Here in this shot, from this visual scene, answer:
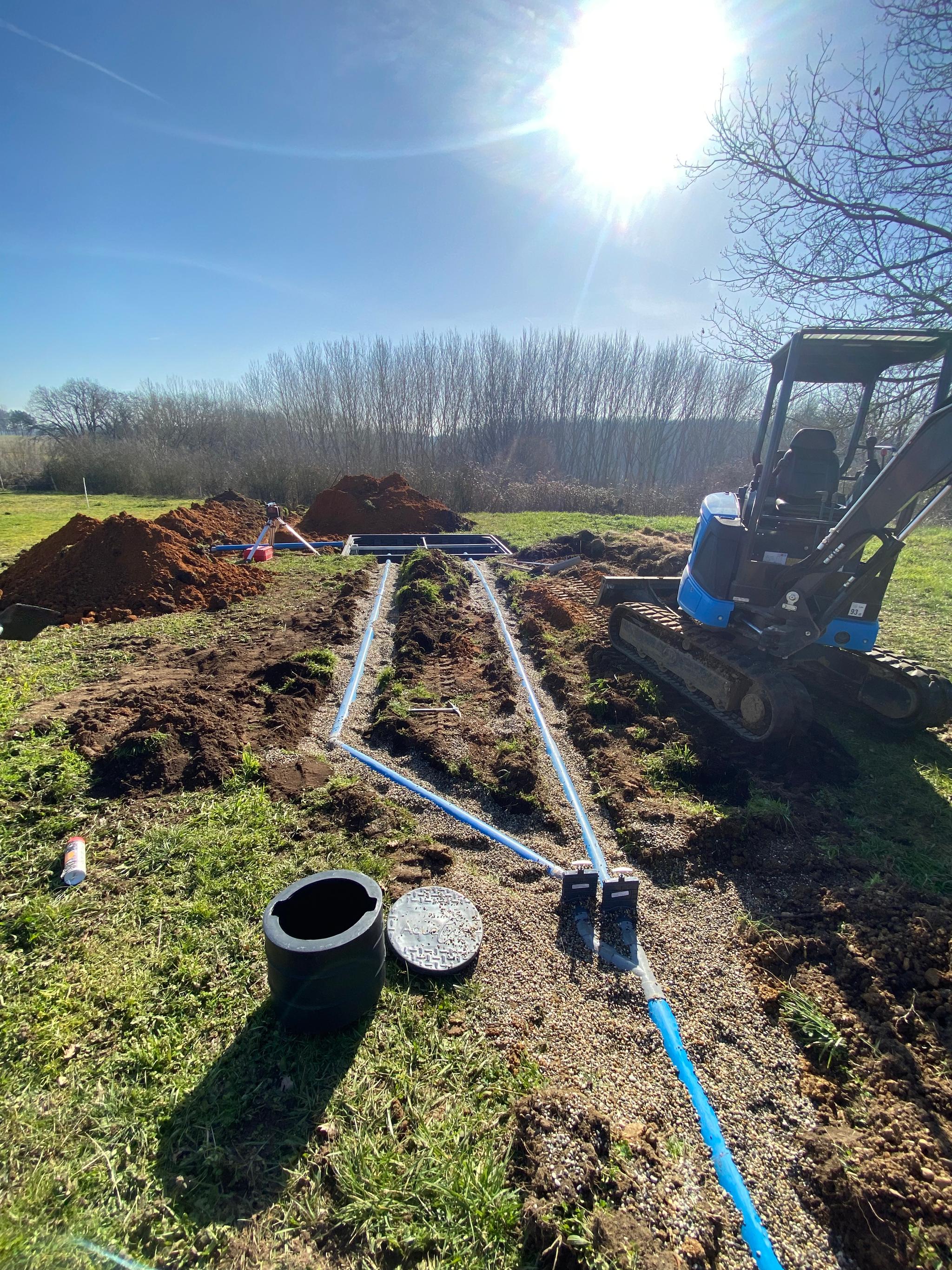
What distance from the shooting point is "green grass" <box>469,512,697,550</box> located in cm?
1691

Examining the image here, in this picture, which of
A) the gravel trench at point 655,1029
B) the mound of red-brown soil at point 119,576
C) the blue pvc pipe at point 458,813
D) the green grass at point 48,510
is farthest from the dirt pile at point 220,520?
the gravel trench at point 655,1029

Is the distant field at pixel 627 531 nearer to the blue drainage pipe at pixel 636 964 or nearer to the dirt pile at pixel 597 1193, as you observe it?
the blue drainage pipe at pixel 636 964

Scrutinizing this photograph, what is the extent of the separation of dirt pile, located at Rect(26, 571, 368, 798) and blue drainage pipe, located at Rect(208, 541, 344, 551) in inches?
239

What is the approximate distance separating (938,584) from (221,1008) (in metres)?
14.3

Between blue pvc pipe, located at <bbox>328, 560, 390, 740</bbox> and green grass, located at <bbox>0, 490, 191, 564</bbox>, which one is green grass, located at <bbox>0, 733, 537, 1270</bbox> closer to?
blue pvc pipe, located at <bbox>328, 560, 390, 740</bbox>

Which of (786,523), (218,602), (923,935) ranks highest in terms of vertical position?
(786,523)

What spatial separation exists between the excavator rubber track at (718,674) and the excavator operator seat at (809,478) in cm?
159

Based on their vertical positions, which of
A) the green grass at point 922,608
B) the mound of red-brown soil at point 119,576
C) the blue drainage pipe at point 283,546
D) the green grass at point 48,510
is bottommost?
the green grass at point 48,510

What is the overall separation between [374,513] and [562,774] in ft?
48.8

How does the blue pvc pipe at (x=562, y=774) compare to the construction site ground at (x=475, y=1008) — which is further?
the blue pvc pipe at (x=562, y=774)

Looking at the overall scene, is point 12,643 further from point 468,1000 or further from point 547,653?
point 468,1000

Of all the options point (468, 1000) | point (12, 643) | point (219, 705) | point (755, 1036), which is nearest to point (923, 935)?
point (755, 1036)

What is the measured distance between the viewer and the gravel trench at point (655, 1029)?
2.27m

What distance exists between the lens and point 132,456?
94.1 feet
